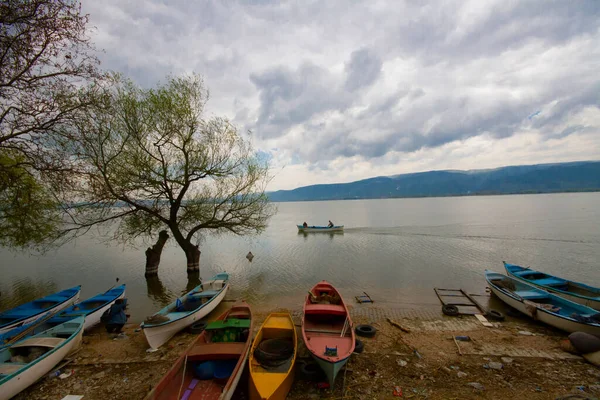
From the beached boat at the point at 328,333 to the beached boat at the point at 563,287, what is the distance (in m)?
12.0

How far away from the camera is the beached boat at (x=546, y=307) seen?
33.6 ft

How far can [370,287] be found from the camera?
1820 centimetres

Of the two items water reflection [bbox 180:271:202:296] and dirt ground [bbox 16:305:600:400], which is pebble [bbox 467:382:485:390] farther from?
water reflection [bbox 180:271:202:296]

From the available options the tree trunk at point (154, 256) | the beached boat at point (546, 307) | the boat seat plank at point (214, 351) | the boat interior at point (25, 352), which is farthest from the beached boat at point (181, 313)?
the beached boat at point (546, 307)

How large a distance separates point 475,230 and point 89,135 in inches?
1955

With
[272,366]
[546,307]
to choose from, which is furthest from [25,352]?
[546,307]

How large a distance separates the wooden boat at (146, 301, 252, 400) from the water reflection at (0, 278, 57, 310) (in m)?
16.9

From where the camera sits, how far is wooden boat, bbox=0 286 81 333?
1136 cm

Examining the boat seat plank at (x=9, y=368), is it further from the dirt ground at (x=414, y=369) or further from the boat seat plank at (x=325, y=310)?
the boat seat plank at (x=325, y=310)

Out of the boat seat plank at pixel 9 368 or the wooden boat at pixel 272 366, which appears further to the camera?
the boat seat plank at pixel 9 368

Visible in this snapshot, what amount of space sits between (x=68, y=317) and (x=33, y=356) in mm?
2926

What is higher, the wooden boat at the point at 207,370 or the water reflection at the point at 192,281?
the wooden boat at the point at 207,370

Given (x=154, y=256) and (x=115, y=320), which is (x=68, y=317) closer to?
(x=115, y=320)

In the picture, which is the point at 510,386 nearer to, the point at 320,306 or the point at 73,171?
the point at 320,306
